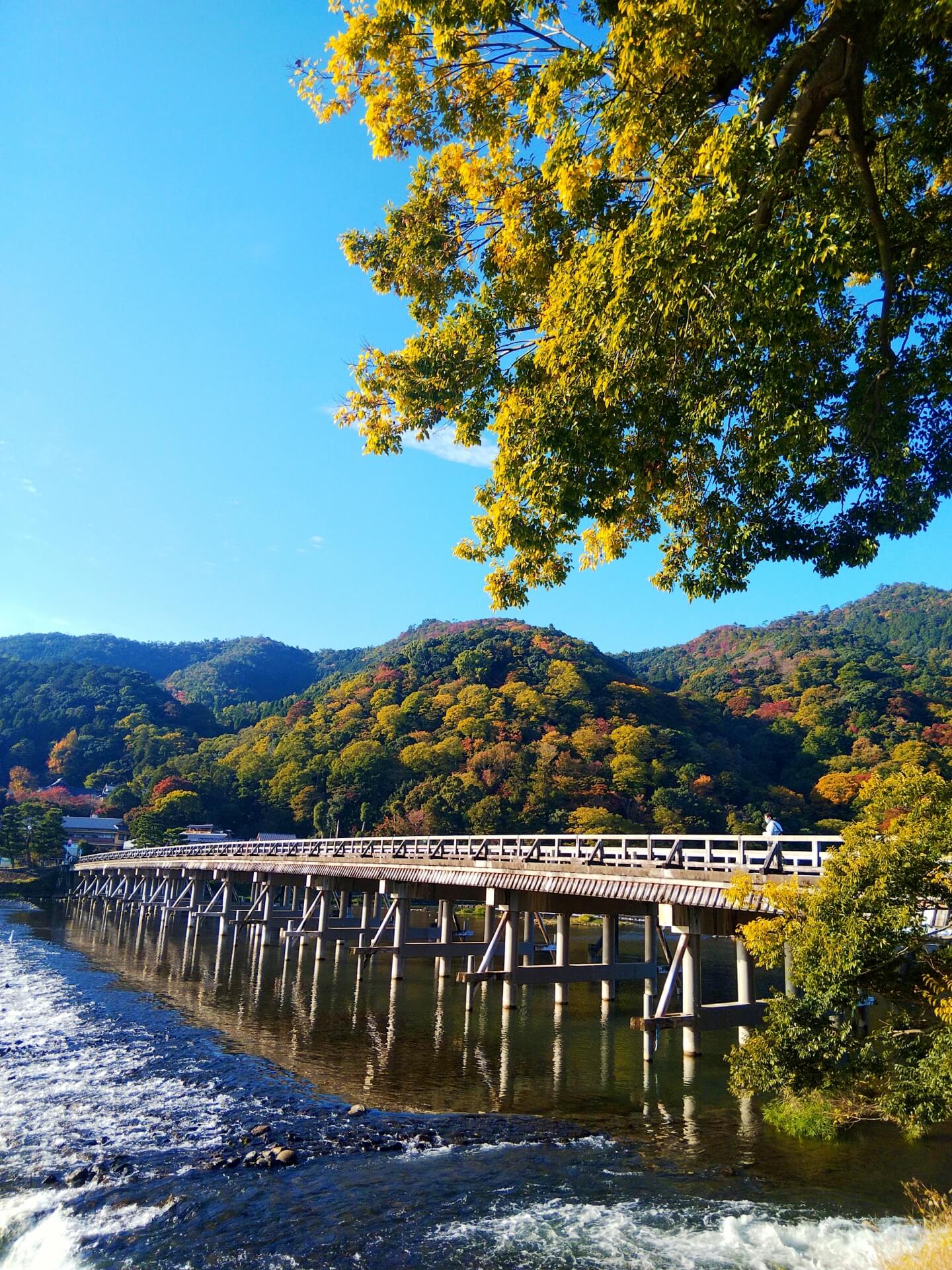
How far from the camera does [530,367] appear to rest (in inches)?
409

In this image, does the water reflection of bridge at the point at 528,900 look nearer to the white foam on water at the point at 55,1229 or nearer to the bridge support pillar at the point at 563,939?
the bridge support pillar at the point at 563,939

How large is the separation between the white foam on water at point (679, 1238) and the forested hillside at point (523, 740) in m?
52.2

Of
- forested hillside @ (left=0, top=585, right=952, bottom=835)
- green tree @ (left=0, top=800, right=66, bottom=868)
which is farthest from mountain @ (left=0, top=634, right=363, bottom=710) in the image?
green tree @ (left=0, top=800, right=66, bottom=868)

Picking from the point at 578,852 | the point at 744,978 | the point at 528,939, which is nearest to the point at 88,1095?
the point at 578,852

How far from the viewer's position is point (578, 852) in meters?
20.5

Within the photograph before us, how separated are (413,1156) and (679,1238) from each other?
412 cm

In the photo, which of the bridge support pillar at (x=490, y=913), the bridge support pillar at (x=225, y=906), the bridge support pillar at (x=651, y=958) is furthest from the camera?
the bridge support pillar at (x=225, y=906)

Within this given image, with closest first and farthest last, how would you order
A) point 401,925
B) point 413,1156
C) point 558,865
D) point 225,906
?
point 413,1156
point 558,865
point 401,925
point 225,906

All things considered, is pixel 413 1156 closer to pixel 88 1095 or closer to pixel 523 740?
pixel 88 1095

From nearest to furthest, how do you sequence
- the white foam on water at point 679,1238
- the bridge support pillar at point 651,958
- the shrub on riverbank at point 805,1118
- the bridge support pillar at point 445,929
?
the white foam on water at point 679,1238 → the shrub on riverbank at point 805,1118 → the bridge support pillar at point 651,958 → the bridge support pillar at point 445,929

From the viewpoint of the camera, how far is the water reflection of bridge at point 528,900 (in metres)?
15.2

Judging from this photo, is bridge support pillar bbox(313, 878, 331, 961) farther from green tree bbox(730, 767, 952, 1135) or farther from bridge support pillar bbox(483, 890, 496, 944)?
green tree bbox(730, 767, 952, 1135)

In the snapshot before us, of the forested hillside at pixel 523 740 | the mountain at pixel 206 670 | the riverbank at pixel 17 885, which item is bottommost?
the riverbank at pixel 17 885

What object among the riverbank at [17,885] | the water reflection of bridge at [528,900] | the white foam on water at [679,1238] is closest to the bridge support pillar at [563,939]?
the water reflection of bridge at [528,900]
